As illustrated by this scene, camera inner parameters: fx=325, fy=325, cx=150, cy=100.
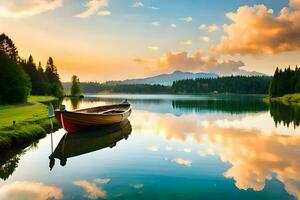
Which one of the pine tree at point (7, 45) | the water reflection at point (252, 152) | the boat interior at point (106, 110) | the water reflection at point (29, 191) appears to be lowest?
the water reflection at point (252, 152)

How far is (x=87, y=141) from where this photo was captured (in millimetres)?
27531

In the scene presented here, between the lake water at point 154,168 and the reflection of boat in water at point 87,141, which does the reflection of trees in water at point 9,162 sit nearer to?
the lake water at point 154,168

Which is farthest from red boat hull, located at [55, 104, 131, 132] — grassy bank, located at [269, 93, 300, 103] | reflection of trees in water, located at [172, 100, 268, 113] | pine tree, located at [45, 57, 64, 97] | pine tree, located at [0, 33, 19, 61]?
pine tree, located at [45, 57, 64, 97]

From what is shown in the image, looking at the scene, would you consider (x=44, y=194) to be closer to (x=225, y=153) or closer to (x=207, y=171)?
(x=207, y=171)

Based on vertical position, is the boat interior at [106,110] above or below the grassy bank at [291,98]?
above

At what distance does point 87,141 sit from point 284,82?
102783mm

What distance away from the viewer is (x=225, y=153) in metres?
22.2

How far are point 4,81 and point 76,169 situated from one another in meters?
41.5

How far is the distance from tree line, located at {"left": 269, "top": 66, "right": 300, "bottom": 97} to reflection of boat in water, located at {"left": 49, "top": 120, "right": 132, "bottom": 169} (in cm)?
9268

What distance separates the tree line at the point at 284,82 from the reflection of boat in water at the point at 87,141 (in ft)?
304

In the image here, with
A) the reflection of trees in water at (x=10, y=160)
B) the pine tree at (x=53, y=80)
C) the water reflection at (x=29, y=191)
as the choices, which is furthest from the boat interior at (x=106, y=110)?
the pine tree at (x=53, y=80)

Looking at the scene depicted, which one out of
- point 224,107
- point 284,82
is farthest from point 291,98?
point 224,107

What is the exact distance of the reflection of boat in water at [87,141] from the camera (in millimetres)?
22141

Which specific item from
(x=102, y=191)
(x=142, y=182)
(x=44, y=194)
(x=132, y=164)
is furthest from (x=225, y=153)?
(x=44, y=194)
